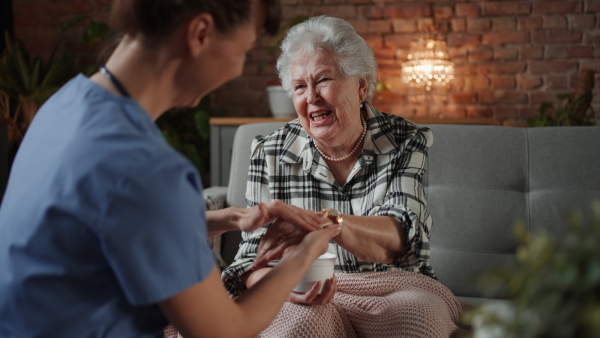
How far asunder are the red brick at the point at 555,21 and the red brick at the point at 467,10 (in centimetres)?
46

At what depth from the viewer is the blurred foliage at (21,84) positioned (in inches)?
171

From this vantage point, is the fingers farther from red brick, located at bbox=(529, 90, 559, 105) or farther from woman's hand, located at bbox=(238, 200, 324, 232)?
red brick, located at bbox=(529, 90, 559, 105)

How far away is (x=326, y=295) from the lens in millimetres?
1499

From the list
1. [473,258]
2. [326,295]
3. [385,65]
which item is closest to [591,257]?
[326,295]

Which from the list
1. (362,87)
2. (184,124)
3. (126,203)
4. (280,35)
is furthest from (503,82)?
(126,203)

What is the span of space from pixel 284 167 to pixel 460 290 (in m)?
0.82

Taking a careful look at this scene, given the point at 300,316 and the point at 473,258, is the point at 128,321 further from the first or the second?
the point at 473,258

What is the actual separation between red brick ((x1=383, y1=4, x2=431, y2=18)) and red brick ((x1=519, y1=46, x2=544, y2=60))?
2.24ft

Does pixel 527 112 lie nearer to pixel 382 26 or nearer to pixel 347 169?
pixel 382 26

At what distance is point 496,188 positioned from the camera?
227 cm

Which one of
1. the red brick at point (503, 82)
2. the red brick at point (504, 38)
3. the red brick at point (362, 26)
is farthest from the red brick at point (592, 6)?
the red brick at point (362, 26)

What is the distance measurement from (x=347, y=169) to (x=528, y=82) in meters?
3.09

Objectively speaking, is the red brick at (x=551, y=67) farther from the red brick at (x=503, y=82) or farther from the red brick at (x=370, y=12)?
the red brick at (x=370, y=12)

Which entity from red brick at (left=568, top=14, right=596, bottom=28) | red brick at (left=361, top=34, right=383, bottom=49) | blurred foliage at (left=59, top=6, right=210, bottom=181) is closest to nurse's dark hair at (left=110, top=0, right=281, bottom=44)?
blurred foliage at (left=59, top=6, right=210, bottom=181)
